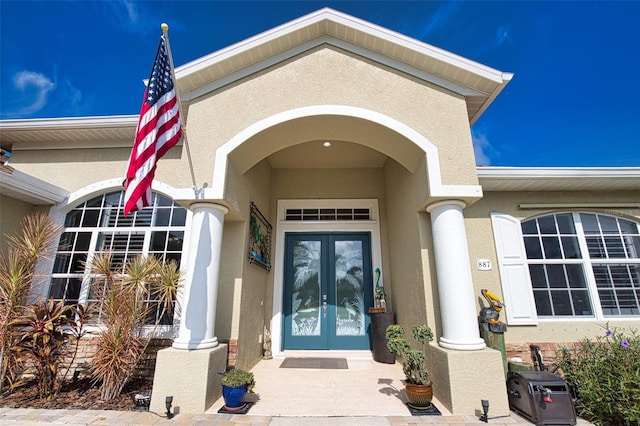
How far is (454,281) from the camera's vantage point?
4270 mm

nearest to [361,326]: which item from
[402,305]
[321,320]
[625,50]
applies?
[321,320]

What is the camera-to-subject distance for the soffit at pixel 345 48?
197 inches

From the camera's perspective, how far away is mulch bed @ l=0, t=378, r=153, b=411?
13.5 ft

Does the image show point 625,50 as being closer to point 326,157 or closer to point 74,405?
point 326,157

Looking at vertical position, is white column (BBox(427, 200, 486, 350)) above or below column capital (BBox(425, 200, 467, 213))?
below

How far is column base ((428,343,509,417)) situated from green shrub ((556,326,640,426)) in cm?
114

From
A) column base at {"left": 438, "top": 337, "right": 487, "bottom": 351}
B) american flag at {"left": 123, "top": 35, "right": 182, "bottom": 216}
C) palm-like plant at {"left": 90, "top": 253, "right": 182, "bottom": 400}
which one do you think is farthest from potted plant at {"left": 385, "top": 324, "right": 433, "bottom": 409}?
american flag at {"left": 123, "top": 35, "right": 182, "bottom": 216}

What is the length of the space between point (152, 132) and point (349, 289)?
18.6 ft

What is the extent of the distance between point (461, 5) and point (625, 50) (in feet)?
18.7

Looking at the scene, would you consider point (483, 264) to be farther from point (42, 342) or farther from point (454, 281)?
point (42, 342)

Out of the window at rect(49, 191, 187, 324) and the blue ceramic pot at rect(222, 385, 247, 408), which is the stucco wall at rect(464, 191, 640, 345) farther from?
the window at rect(49, 191, 187, 324)

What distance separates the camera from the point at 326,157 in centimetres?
752

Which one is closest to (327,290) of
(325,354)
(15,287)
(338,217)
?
(325,354)

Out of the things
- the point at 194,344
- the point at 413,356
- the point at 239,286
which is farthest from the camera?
the point at 239,286
